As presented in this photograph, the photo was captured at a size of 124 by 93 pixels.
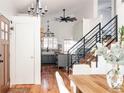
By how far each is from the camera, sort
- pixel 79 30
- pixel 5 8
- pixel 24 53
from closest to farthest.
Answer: pixel 5 8, pixel 24 53, pixel 79 30

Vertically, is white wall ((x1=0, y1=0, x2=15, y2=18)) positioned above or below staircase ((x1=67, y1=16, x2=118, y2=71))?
above

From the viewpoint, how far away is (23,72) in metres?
7.10

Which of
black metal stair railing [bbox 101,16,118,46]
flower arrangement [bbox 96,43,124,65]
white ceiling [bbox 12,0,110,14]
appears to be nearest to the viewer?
flower arrangement [bbox 96,43,124,65]

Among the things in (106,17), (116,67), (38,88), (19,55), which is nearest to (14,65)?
(19,55)

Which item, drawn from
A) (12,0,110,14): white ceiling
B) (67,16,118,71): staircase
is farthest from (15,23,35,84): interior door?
(12,0,110,14): white ceiling

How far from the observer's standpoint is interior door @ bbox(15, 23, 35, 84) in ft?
23.2

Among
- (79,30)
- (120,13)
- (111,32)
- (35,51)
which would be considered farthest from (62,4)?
(120,13)

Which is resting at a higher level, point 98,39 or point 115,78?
point 98,39

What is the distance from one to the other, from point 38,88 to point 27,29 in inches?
76.1

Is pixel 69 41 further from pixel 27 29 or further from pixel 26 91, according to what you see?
pixel 26 91

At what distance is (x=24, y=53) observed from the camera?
712cm

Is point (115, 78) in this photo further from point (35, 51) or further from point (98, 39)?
point (98, 39)

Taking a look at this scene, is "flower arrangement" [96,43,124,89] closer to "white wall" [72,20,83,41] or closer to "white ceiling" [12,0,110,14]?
"white ceiling" [12,0,110,14]

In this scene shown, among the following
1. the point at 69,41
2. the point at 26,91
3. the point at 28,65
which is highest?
the point at 69,41
